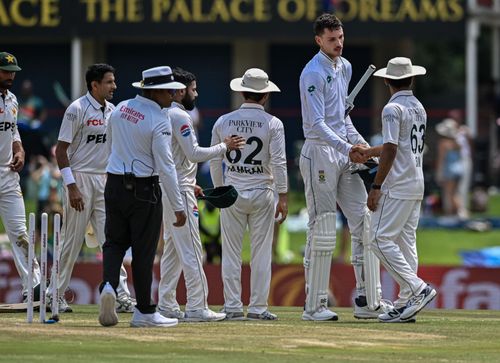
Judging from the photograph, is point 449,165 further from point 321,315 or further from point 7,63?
point 7,63

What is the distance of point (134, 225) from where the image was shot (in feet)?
41.3

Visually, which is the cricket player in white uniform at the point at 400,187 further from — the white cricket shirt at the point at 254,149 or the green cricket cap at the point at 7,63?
the green cricket cap at the point at 7,63

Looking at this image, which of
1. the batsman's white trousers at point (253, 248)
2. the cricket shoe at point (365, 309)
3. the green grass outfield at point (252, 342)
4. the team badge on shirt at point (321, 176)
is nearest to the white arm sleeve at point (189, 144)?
the batsman's white trousers at point (253, 248)

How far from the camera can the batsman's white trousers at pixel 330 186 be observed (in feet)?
44.8

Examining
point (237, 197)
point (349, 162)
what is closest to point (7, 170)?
point (237, 197)

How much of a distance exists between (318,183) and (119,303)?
2.46m

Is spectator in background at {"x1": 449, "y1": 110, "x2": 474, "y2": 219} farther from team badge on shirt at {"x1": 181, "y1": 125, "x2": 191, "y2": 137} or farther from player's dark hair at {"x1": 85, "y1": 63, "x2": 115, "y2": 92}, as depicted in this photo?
team badge on shirt at {"x1": 181, "y1": 125, "x2": 191, "y2": 137}

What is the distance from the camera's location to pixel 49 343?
37.9 feet

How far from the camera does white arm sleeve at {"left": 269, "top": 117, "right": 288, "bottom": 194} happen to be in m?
13.8

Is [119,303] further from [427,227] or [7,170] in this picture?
[427,227]

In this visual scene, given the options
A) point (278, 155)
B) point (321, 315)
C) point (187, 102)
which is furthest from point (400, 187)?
point (187, 102)

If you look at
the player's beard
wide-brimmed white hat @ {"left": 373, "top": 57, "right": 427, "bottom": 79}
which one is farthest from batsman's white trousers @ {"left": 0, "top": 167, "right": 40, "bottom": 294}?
wide-brimmed white hat @ {"left": 373, "top": 57, "right": 427, "bottom": 79}

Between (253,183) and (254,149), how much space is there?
0.34m

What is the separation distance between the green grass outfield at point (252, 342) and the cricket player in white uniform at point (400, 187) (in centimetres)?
31
